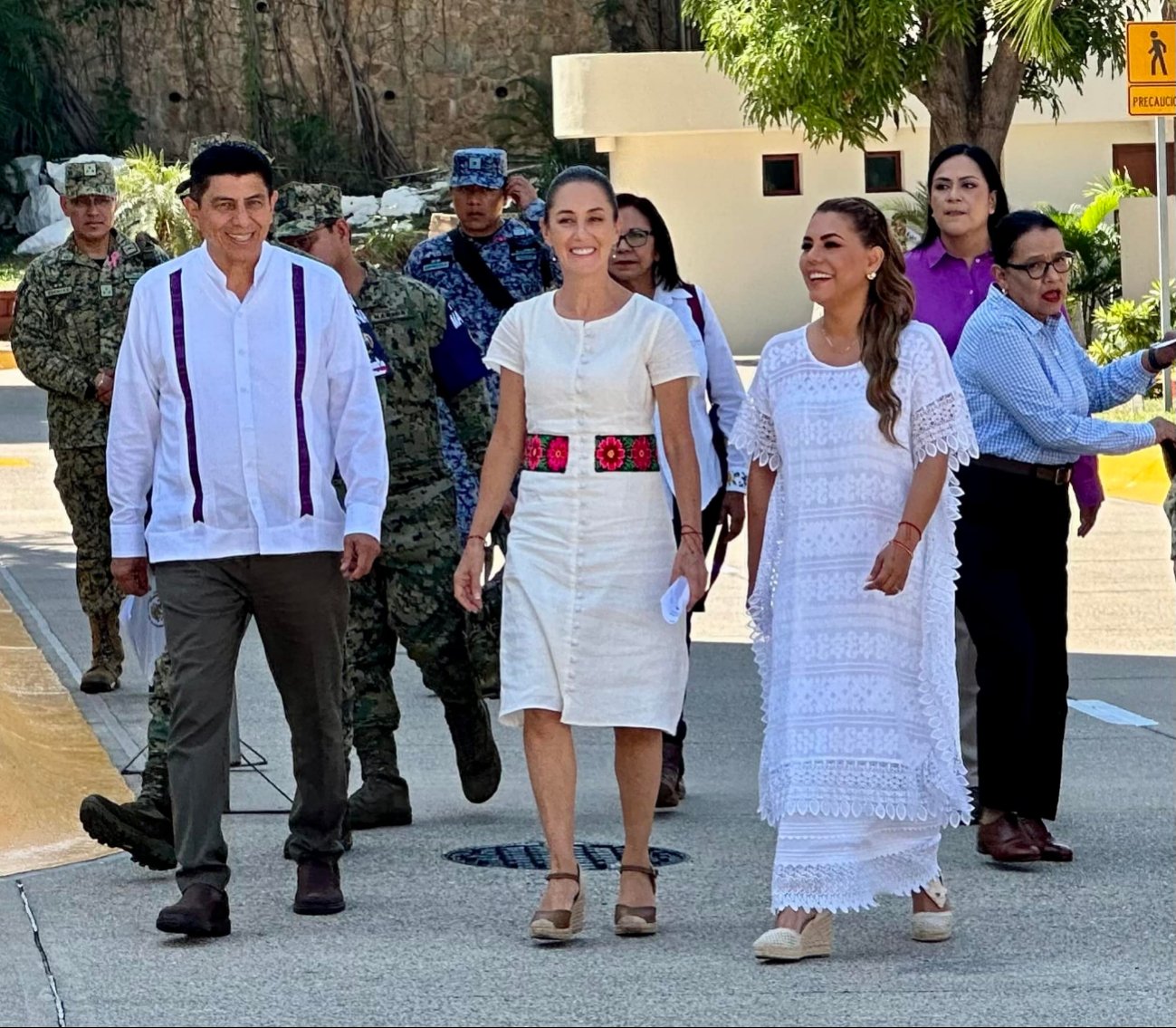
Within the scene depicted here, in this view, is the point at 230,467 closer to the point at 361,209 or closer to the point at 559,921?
the point at 559,921

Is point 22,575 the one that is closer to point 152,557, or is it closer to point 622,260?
point 622,260

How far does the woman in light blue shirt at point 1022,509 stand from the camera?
6.94m

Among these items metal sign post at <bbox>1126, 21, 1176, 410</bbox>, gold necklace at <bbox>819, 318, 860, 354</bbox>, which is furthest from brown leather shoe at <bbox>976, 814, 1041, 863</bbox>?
metal sign post at <bbox>1126, 21, 1176, 410</bbox>

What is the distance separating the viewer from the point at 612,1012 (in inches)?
206

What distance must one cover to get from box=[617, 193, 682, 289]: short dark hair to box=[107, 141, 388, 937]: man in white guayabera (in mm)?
1756

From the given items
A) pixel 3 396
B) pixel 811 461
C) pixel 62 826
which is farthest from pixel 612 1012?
pixel 3 396

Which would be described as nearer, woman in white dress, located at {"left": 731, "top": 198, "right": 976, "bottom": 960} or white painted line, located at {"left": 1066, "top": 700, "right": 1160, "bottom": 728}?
woman in white dress, located at {"left": 731, "top": 198, "right": 976, "bottom": 960}

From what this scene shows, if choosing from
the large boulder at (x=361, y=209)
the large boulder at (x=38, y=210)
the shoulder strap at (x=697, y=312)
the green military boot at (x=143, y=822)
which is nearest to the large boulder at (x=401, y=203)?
the large boulder at (x=361, y=209)

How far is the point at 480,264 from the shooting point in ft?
29.9

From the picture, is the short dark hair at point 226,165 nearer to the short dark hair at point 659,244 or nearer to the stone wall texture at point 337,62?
the short dark hair at point 659,244

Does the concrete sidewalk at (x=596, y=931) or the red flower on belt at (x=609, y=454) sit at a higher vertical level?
the red flower on belt at (x=609, y=454)

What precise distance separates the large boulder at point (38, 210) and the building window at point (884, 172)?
40.1 ft

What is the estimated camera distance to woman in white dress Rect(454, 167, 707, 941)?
6.05m

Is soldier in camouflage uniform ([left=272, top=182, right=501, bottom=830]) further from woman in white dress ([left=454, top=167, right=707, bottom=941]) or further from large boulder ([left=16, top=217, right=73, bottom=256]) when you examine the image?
large boulder ([left=16, top=217, right=73, bottom=256])
